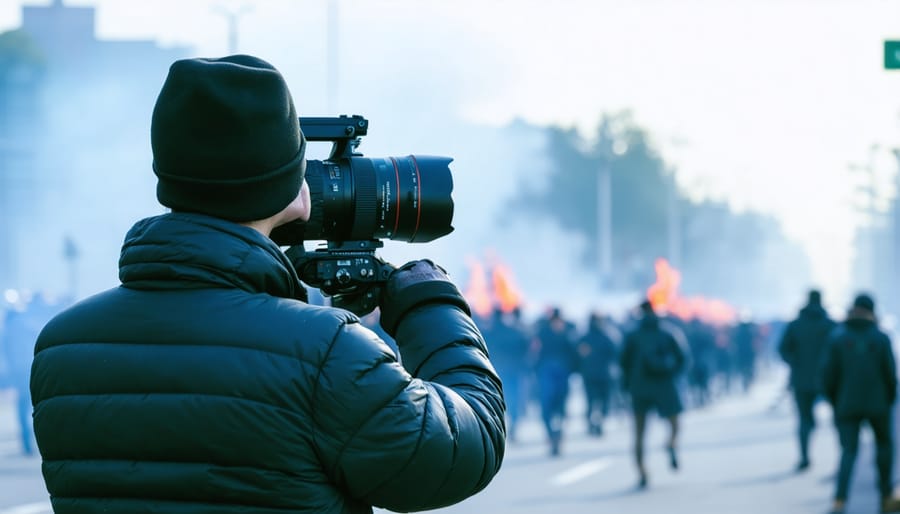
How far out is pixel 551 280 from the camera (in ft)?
243

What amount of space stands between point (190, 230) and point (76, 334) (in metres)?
0.26

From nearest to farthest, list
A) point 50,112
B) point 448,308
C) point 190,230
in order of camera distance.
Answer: point 190,230 < point 448,308 < point 50,112

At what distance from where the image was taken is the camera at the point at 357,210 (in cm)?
248

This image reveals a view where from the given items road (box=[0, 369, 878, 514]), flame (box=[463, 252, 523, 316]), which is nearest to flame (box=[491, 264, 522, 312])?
flame (box=[463, 252, 523, 316])

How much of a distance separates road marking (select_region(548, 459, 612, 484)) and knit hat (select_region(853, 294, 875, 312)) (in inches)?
139

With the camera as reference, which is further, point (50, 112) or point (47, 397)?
point (50, 112)

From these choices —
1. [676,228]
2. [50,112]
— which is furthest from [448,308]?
[676,228]

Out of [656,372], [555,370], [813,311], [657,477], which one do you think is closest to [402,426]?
[656,372]

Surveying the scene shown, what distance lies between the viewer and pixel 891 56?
6836mm

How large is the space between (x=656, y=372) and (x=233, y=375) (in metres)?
12.4

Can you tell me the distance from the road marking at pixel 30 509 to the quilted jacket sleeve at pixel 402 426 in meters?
9.03

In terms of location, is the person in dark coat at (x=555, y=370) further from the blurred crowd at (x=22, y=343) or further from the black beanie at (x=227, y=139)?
the black beanie at (x=227, y=139)

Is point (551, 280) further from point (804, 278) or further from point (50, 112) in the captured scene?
point (804, 278)

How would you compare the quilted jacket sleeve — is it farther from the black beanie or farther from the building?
the building
